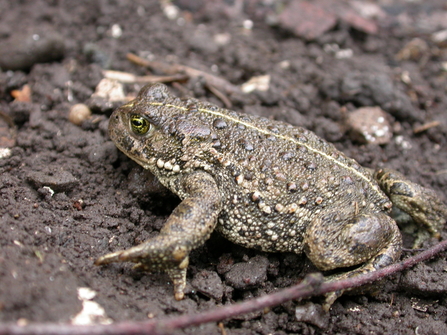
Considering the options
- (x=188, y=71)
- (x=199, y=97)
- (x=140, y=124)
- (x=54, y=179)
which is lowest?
(x=54, y=179)

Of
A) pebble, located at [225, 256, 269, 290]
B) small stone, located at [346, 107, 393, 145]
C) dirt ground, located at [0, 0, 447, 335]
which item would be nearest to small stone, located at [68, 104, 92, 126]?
dirt ground, located at [0, 0, 447, 335]

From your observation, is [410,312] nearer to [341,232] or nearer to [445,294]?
[445,294]

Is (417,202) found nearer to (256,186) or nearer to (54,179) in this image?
(256,186)

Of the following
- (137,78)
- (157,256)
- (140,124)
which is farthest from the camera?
(137,78)

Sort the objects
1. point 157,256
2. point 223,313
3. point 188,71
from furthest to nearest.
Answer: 1. point 188,71
2. point 157,256
3. point 223,313

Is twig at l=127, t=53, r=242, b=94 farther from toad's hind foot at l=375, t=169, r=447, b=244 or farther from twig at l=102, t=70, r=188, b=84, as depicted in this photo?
toad's hind foot at l=375, t=169, r=447, b=244

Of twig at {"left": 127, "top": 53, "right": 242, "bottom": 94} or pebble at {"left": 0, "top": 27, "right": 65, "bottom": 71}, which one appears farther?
twig at {"left": 127, "top": 53, "right": 242, "bottom": 94}

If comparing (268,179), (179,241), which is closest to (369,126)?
→ (268,179)
